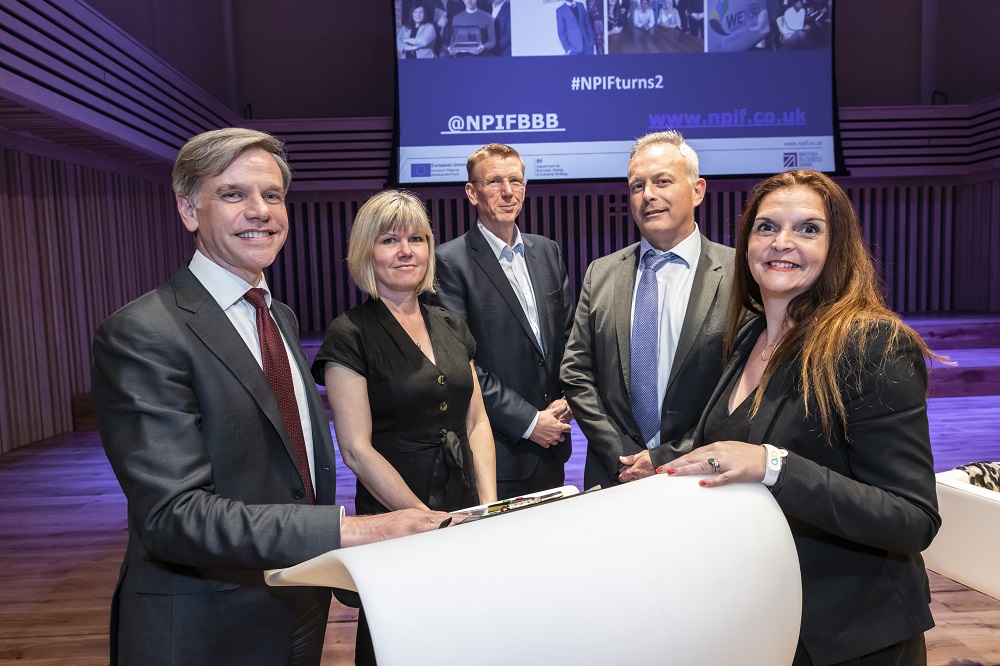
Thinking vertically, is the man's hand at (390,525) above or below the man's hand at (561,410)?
above

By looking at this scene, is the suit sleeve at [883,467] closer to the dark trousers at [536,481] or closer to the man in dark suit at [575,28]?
the dark trousers at [536,481]

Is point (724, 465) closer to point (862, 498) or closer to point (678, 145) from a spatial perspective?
point (862, 498)

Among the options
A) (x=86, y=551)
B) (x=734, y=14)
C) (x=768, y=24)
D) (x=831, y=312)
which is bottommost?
(x=86, y=551)

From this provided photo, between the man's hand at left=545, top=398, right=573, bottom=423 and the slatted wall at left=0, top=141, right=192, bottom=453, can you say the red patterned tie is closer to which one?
the man's hand at left=545, top=398, right=573, bottom=423

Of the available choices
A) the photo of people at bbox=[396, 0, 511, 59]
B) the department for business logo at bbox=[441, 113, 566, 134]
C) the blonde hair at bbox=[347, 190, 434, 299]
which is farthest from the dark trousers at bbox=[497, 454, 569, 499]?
the photo of people at bbox=[396, 0, 511, 59]

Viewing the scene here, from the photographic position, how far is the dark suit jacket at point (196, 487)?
3.97 ft

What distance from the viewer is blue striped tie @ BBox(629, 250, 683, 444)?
2.32 meters

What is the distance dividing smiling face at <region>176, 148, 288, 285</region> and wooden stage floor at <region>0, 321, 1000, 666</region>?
6.02 ft

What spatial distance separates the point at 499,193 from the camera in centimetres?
289

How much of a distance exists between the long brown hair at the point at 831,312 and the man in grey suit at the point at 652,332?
61cm

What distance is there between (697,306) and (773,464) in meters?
1.13

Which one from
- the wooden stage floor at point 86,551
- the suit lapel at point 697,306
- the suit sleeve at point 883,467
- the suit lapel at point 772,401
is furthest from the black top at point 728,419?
the wooden stage floor at point 86,551

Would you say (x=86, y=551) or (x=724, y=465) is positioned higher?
(x=724, y=465)

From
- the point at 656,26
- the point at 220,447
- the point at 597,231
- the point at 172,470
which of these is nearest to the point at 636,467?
the point at 220,447
